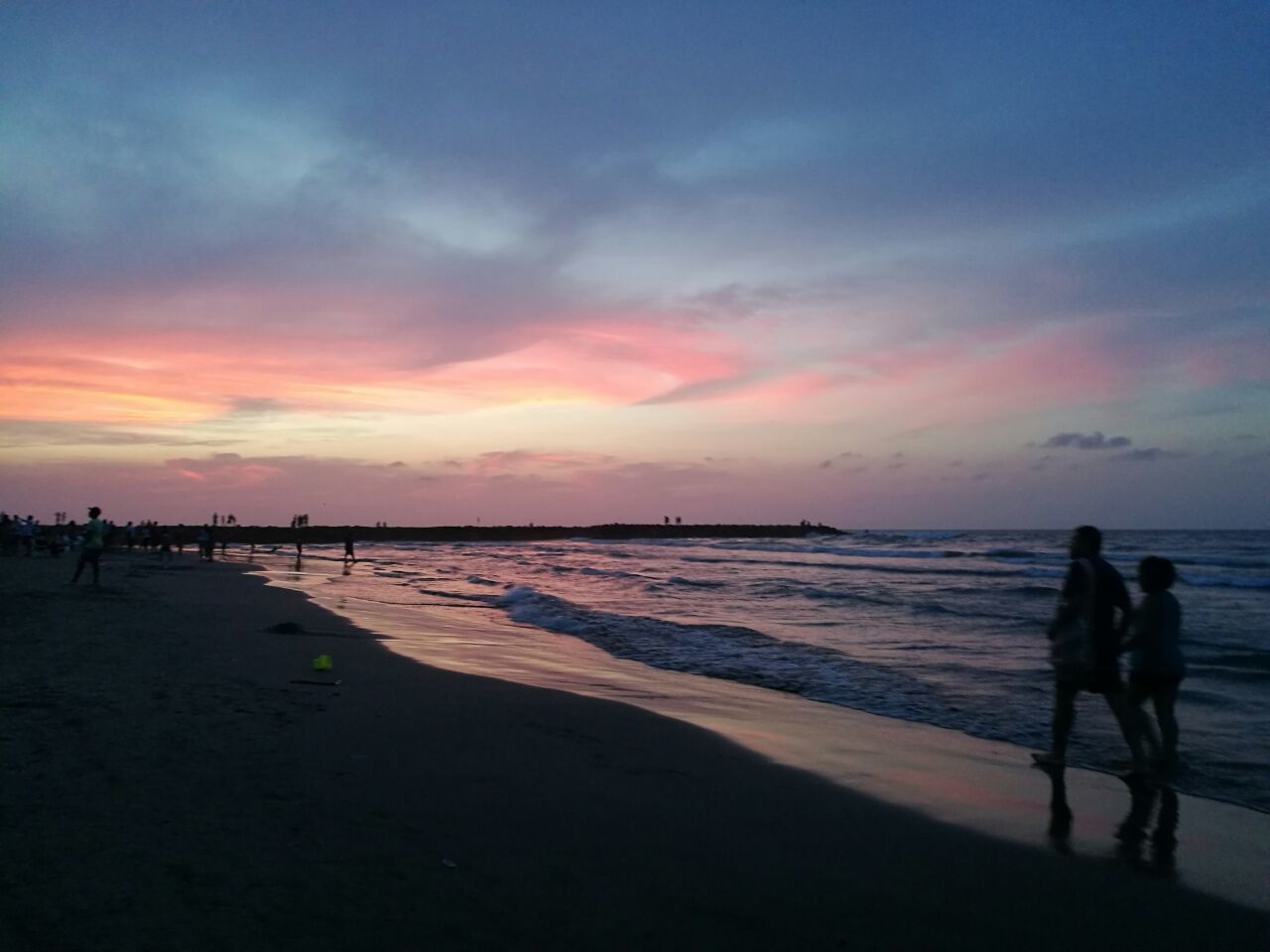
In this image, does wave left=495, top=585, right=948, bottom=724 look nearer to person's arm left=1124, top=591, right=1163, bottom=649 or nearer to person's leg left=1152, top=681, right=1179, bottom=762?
person's leg left=1152, top=681, right=1179, bottom=762

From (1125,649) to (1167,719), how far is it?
0.69 meters

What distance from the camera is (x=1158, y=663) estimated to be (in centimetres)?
712

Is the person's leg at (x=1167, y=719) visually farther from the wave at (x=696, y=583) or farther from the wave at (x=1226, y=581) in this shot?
the wave at (x=1226, y=581)

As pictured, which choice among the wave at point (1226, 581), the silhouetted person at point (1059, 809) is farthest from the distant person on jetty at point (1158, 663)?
the wave at point (1226, 581)

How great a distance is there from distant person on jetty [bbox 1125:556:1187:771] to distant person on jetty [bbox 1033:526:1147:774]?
0.13 metres

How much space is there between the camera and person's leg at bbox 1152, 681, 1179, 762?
7.14 metres

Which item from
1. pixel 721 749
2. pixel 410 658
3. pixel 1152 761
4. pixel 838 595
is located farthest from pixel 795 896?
pixel 838 595

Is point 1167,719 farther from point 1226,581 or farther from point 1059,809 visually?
point 1226,581

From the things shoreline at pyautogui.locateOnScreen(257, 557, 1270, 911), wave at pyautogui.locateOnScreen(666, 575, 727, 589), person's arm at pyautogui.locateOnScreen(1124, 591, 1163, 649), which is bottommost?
wave at pyautogui.locateOnScreen(666, 575, 727, 589)

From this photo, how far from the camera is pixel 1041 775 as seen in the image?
725 cm

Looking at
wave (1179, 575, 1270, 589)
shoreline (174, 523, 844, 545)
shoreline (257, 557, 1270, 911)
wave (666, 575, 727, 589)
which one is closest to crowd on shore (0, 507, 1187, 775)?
shoreline (257, 557, 1270, 911)

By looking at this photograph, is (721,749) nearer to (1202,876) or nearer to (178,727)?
(1202,876)

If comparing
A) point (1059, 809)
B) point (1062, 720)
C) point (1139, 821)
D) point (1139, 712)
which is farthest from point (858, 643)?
point (1139, 821)

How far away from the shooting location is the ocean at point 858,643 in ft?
31.3
